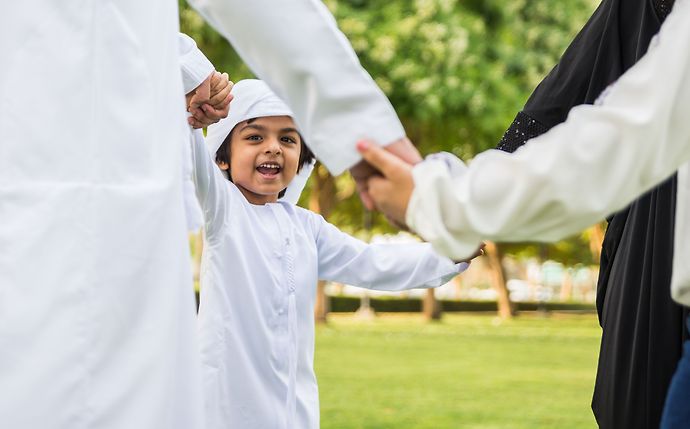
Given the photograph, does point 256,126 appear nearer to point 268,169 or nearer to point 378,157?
point 268,169

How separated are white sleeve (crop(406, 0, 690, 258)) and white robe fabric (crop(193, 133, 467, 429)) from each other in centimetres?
155

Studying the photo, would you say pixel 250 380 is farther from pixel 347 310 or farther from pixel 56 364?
pixel 347 310

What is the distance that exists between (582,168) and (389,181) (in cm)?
41

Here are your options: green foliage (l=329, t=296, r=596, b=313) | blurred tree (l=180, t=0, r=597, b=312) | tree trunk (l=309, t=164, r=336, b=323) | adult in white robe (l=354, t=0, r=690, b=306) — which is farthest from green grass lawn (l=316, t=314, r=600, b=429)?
green foliage (l=329, t=296, r=596, b=313)

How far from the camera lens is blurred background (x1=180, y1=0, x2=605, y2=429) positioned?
35.1 ft

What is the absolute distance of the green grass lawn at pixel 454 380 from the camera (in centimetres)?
989

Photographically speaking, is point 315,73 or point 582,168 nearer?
point 582,168

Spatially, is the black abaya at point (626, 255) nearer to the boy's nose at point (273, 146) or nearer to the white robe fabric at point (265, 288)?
the white robe fabric at point (265, 288)

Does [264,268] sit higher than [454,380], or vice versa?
[264,268]

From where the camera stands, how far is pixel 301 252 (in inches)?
156

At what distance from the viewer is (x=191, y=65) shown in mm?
3168

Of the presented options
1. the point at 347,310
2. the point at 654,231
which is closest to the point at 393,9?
the point at 654,231

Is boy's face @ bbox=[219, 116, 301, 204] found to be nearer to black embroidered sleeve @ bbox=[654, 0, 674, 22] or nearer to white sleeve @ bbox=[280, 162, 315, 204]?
white sleeve @ bbox=[280, 162, 315, 204]

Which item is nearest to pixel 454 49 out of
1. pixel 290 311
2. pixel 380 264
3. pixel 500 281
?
pixel 380 264
